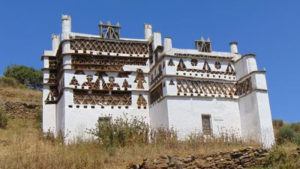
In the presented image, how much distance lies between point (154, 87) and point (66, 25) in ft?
24.4

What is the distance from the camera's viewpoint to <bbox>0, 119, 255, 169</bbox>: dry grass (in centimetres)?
1483

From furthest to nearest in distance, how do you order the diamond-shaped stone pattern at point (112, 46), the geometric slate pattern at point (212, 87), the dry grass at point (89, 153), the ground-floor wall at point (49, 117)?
the ground-floor wall at point (49, 117), the diamond-shaped stone pattern at point (112, 46), the geometric slate pattern at point (212, 87), the dry grass at point (89, 153)

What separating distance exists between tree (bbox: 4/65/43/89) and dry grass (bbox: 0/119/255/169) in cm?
3478

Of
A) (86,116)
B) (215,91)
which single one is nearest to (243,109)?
(215,91)

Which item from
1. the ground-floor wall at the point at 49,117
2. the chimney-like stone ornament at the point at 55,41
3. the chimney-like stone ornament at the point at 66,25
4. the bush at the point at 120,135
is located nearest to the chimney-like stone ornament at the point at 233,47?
the bush at the point at 120,135

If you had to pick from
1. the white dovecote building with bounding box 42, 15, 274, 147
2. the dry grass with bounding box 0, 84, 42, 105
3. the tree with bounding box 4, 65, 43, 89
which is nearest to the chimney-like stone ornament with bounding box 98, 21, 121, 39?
the white dovecote building with bounding box 42, 15, 274, 147

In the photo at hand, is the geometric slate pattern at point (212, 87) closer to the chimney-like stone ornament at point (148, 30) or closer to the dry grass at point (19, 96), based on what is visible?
the chimney-like stone ornament at point (148, 30)

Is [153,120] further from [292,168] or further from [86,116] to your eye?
[292,168]

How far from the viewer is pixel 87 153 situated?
615 inches

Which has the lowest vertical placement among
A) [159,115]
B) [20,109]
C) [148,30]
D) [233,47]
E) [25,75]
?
[159,115]

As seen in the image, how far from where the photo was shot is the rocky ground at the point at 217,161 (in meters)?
14.9

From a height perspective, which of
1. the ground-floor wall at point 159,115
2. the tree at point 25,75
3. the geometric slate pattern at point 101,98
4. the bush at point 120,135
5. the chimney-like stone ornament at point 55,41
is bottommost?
the bush at point 120,135

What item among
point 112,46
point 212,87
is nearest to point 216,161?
point 212,87

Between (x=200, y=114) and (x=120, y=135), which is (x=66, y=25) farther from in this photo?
(x=120, y=135)
